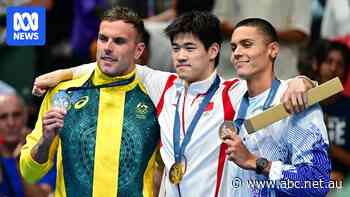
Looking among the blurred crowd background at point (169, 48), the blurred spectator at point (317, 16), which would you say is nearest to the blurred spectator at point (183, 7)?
the blurred crowd background at point (169, 48)

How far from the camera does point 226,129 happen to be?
5.33 meters

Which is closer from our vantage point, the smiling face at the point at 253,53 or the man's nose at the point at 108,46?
the smiling face at the point at 253,53

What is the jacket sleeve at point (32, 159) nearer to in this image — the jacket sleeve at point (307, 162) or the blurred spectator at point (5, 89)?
the blurred spectator at point (5, 89)

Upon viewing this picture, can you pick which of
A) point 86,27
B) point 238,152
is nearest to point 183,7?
point 86,27

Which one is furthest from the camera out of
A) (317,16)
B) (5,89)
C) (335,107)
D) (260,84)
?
(317,16)

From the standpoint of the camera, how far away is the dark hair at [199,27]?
18.3ft

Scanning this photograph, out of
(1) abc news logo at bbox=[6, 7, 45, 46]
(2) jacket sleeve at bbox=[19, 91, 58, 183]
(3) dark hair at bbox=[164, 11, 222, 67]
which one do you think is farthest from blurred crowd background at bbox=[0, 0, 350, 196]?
(3) dark hair at bbox=[164, 11, 222, 67]

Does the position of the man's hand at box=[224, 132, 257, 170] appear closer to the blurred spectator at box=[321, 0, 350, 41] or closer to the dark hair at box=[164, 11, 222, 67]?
the dark hair at box=[164, 11, 222, 67]

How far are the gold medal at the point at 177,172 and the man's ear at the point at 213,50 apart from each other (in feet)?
1.57

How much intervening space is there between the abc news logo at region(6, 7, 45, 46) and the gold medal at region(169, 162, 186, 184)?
109 centimetres

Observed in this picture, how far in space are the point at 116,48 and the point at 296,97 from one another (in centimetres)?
87

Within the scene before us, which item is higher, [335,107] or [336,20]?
[336,20]

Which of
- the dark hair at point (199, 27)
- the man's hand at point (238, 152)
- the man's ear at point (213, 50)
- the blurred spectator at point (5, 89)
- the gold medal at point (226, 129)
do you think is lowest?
the blurred spectator at point (5, 89)

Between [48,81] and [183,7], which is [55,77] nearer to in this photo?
[48,81]
